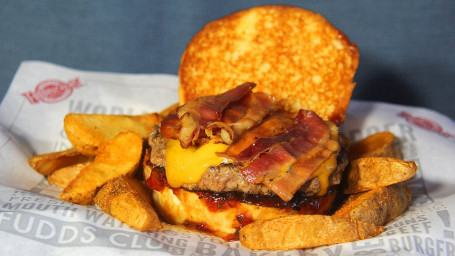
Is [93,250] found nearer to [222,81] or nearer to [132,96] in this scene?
[222,81]

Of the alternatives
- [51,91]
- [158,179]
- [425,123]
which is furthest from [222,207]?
[425,123]

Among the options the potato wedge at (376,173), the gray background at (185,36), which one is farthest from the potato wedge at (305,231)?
the gray background at (185,36)

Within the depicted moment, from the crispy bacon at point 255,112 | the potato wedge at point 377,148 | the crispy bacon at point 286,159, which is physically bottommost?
the potato wedge at point 377,148

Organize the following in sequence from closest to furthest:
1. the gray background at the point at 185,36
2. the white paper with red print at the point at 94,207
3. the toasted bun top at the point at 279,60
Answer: the white paper with red print at the point at 94,207 → the toasted bun top at the point at 279,60 → the gray background at the point at 185,36

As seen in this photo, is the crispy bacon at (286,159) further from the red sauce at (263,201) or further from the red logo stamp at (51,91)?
the red logo stamp at (51,91)

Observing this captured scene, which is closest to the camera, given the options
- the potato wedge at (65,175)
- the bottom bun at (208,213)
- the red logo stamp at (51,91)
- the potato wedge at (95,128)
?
the bottom bun at (208,213)

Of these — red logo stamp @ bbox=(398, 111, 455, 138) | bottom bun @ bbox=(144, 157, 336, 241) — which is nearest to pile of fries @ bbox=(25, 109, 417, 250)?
bottom bun @ bbox=(144, 157, 336, 241)

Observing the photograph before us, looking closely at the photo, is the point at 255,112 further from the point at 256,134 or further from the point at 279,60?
the point at 279,60
